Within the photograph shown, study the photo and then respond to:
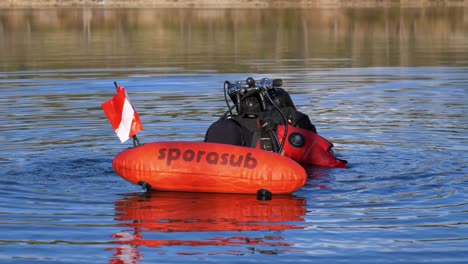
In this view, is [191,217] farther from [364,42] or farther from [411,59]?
[364,42]

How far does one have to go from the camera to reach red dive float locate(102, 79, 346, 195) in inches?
454

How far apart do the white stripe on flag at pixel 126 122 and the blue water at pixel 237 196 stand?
2.31 ft

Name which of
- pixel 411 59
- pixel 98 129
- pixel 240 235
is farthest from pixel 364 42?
pixel 240 235

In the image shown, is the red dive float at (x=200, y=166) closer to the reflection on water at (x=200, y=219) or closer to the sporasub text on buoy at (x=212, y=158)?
the sporasub text on buoy at (x=212, y=158)

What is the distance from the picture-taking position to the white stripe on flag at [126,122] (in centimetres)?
1207

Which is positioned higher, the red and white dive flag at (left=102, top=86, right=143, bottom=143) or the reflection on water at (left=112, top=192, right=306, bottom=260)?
the red and white dive flag at (left=102, top=86, right=143, bottom=143)

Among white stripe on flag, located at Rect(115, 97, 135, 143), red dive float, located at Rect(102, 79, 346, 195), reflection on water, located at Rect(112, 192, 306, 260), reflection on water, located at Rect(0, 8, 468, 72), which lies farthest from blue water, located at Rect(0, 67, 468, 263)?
reflection on water, located at Rect(0, 8, 468, 72)

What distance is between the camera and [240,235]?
997cm

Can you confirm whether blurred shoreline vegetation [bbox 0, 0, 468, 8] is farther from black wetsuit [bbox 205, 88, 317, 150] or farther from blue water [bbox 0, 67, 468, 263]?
black wetsuit [bbox 205, 88, 317, 150]

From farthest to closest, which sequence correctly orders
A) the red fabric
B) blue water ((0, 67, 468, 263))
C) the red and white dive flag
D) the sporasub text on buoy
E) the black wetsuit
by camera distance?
the red fabric < the black wetsuit < the red and white dive flag < the sporasub text on buoy < blue water ((0, 67, 468, 263))

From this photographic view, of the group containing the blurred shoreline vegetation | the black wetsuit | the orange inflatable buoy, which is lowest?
the blurred shoreline vegetation

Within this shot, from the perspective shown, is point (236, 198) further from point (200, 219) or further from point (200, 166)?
point (200, 219)

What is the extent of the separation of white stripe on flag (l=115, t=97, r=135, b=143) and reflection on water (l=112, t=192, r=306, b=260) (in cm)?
71

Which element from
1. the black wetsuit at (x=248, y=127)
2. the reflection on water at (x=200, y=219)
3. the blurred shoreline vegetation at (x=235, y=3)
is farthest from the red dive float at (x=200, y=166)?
the blurred shoreline vegetation at (x=235, y=3)
